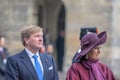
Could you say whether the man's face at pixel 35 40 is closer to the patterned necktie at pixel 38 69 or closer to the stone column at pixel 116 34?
the patterned necktie at pixel 38 69

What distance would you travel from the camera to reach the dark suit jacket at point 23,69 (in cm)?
638

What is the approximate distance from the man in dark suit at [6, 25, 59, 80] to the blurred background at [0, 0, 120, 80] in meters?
9.18

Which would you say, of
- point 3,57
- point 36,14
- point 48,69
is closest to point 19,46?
point 36,14

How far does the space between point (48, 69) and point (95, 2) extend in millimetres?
10538

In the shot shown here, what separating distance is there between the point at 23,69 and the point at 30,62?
0.13m

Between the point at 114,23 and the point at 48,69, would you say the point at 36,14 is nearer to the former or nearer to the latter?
the point at 114,23

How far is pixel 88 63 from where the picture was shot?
20.4 ft

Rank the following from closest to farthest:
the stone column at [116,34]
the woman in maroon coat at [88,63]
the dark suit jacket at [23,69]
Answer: the woman in maroon coat at [88,63], the dark suit jacket at [23,69], the stone column at [116,34]

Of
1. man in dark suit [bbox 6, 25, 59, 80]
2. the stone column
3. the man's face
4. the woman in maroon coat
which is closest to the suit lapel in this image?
man in dark suit [bbox 6, 25, 59, 80]

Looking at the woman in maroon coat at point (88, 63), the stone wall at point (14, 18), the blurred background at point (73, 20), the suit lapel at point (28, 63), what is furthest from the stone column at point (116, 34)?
the woman in maroon coat at point (88, 63)

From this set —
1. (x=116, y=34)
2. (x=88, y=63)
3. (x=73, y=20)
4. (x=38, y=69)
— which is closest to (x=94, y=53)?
(x=88, y=63)

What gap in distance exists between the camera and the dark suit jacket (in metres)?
6.38

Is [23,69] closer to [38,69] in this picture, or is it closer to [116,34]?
[38,69]

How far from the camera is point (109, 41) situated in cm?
1666
